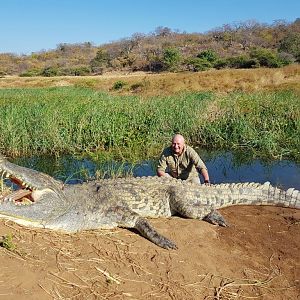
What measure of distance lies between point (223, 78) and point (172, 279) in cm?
2818

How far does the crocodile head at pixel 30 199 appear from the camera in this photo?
3.92 meters

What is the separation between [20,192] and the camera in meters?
4.15

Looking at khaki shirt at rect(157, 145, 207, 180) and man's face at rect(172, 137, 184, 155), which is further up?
man's face at rect(172, 137, 184, 155)

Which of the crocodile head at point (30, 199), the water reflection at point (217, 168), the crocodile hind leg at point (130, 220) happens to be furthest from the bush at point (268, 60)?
the crocodile head at point (30, 199)

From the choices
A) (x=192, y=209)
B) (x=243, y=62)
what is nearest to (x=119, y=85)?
(x=243, y=62)

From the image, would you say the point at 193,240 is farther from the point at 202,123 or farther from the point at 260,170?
the point at 202,123

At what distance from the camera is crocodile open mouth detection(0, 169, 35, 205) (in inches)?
158

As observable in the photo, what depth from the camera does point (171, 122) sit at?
421 inches

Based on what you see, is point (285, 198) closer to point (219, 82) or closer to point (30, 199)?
point (30, 199)

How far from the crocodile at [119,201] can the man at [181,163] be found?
0.71 metres

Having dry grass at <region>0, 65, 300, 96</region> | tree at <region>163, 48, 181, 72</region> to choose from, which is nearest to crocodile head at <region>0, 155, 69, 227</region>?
dry grass at <region>0, 65, 300, 96</region>

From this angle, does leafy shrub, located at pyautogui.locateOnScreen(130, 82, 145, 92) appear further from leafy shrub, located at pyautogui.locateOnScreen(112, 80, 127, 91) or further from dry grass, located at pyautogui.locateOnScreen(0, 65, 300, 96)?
leafy shrub, located at pyautogui.locateOnScreen(112, 80, 127, 91)

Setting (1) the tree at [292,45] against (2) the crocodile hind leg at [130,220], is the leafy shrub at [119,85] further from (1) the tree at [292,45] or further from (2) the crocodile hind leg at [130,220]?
(2) the crocodile hind leg at [130,220]

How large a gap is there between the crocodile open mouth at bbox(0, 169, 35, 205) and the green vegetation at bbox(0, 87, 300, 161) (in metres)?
5.13
